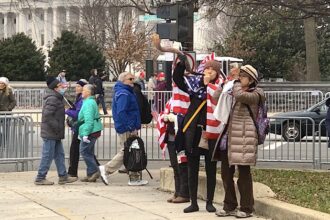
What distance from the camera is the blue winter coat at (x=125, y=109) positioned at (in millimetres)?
10094

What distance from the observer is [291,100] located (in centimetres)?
2588

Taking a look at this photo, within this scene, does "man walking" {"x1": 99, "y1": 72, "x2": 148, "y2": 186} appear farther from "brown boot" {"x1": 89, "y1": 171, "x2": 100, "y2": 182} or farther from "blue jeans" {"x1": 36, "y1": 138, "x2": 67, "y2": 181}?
"blue jeans" {"x1": 36, "y1": 138, "x2": 67, "y2": 181}

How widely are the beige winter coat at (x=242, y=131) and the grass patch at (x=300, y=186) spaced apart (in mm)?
961

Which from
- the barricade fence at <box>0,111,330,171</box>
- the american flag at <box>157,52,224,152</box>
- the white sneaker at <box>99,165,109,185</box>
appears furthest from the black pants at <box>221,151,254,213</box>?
the barricade fence at <box>0,111,330,171</box>

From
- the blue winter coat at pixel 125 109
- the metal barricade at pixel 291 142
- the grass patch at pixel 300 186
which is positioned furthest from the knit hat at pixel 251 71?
the metal barricade at pixel 291 142

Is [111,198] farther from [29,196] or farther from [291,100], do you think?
[291,100]

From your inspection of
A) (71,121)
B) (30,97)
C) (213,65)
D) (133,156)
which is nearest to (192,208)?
(213,65)

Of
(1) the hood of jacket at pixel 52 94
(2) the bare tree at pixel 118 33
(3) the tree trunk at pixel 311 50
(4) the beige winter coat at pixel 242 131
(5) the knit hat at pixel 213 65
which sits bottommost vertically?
(4) the beige winter coat at pixel 242 131

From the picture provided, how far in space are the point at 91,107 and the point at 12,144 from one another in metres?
2.63

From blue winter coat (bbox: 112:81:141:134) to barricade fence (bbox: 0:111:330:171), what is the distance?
249 cm

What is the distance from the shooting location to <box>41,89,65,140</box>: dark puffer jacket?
10281 mm

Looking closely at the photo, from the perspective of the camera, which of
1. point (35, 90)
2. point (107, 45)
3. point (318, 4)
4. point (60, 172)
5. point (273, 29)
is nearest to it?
point (60, 172)

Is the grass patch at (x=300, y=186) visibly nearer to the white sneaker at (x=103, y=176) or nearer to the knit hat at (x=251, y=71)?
the knit hat at (x=251, y=71)

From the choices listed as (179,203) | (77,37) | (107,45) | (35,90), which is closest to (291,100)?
(35,90)
